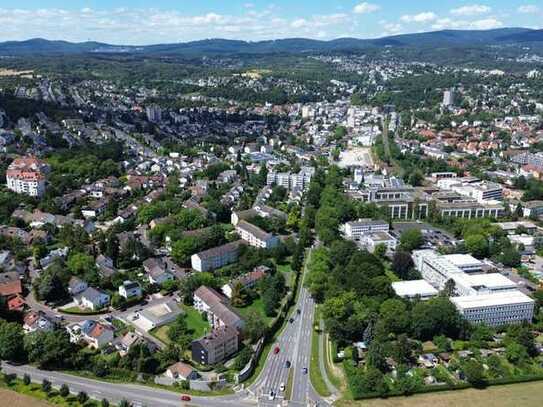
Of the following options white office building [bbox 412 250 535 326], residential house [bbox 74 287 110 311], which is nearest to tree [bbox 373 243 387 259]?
white office building [bbox 412 250 535 326]

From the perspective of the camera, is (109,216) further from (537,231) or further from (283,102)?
(283,102)

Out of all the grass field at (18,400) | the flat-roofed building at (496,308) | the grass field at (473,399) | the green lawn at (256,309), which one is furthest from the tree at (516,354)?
the grass field at (18,400)

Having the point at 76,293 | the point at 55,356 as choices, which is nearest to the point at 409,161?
the point at 76,293

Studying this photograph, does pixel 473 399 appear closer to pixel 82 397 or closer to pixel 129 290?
pixel 82 397

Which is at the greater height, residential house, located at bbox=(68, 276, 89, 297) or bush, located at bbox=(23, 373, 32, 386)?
residential house, located at bbox=(68, 276, 89, 297)

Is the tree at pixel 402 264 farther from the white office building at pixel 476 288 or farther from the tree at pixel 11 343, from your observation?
the tree at pixel 11 343

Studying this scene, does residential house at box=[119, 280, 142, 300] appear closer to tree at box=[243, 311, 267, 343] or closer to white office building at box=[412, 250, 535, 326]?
tree at box=[243, 311, 267, 343]
